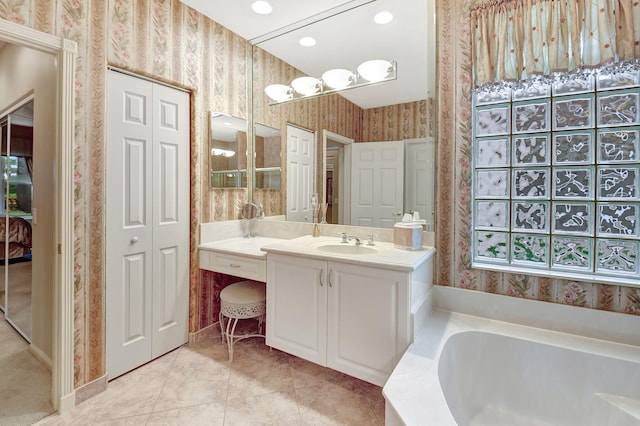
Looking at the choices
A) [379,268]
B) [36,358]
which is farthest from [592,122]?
[36,358]

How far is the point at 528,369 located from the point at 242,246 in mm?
1956

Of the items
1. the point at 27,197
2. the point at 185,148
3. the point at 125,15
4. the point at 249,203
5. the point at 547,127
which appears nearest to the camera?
the point at 547,127

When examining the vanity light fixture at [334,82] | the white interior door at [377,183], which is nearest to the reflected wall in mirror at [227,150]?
the vanity light fixture at [334,82]

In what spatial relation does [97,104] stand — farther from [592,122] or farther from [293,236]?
[592,122]

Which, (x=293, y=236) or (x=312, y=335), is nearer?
(x=312, y=335)

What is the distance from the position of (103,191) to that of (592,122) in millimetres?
2770

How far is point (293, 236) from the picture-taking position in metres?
2.59

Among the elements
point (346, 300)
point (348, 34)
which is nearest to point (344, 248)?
point (346, 300)

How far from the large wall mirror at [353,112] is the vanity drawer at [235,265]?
652 mm

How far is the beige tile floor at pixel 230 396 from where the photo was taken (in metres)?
1.56

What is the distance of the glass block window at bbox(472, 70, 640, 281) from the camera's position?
1502mm

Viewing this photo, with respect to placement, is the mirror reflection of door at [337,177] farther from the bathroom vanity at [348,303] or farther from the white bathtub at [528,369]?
the white bathtub at [528,369]

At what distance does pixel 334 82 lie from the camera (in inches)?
90.3

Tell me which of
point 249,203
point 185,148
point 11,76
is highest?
point 11,76
